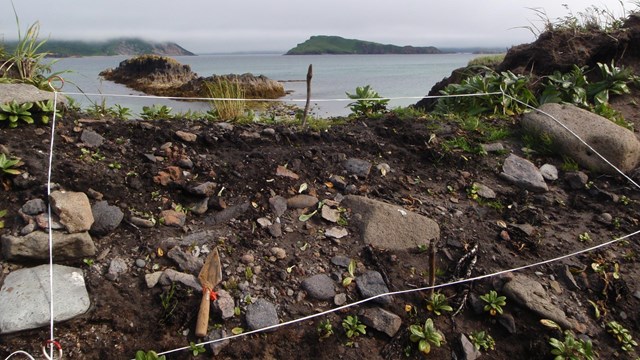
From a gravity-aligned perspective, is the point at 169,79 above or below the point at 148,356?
above

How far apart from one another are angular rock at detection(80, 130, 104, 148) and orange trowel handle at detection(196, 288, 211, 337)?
6.47 feet

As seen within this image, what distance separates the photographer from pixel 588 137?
530cm

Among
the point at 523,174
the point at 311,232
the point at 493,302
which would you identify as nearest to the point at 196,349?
the point at 311,232

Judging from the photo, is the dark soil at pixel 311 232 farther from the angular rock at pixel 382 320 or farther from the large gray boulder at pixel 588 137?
the large gray boulder at pixel 588 137

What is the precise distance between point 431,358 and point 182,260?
1.77 metres

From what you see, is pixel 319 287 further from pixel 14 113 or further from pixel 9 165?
pixel 14 113

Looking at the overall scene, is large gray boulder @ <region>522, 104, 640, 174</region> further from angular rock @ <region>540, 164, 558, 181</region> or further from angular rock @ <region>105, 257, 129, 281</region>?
angular rock @ <region>105, 257, 129, 281</region>

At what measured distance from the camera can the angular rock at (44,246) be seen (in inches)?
118

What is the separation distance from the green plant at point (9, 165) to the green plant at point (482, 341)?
3.45m

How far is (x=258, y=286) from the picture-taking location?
3193 mm

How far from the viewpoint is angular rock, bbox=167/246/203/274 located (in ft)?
10.5

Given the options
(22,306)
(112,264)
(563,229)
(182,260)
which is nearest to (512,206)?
(563,229)

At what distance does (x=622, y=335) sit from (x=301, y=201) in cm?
251

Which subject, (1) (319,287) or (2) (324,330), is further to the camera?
(1) (319,287)
